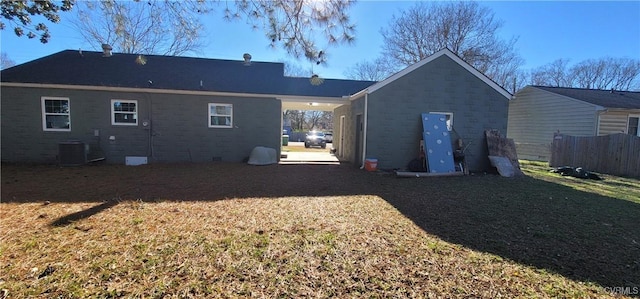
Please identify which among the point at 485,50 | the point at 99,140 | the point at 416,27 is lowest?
the point at 99,140

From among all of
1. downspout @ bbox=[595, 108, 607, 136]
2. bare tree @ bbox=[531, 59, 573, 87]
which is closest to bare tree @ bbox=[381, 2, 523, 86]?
downspout @ bbox=[595, 108, 607, 136]

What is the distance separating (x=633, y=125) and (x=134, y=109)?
2219 centimetres

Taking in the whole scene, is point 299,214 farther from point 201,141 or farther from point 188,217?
point 201,141

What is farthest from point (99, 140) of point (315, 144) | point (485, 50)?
point (485, 50)

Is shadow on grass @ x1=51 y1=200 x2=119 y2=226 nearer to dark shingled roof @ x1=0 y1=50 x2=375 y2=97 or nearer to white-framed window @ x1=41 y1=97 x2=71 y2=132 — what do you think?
dark shingled roof @ x1=0 y1=50 x2=375 y2=97

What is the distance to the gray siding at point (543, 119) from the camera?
14.2 meters

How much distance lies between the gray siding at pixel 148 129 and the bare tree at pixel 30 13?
212 inches

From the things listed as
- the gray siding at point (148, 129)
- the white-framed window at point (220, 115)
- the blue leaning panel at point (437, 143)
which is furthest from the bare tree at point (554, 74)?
the white-framed window at point (220, 115)

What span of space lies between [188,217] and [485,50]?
22.7 metres

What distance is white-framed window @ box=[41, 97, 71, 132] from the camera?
395 inches

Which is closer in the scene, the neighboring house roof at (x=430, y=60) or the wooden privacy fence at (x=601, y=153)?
the neighboring house roof at (x=430, y=60)

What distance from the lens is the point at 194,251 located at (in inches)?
128

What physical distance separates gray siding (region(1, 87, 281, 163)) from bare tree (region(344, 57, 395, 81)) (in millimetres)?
15206

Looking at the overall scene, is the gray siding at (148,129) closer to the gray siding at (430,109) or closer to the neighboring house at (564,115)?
the gray siding at (430,109)
